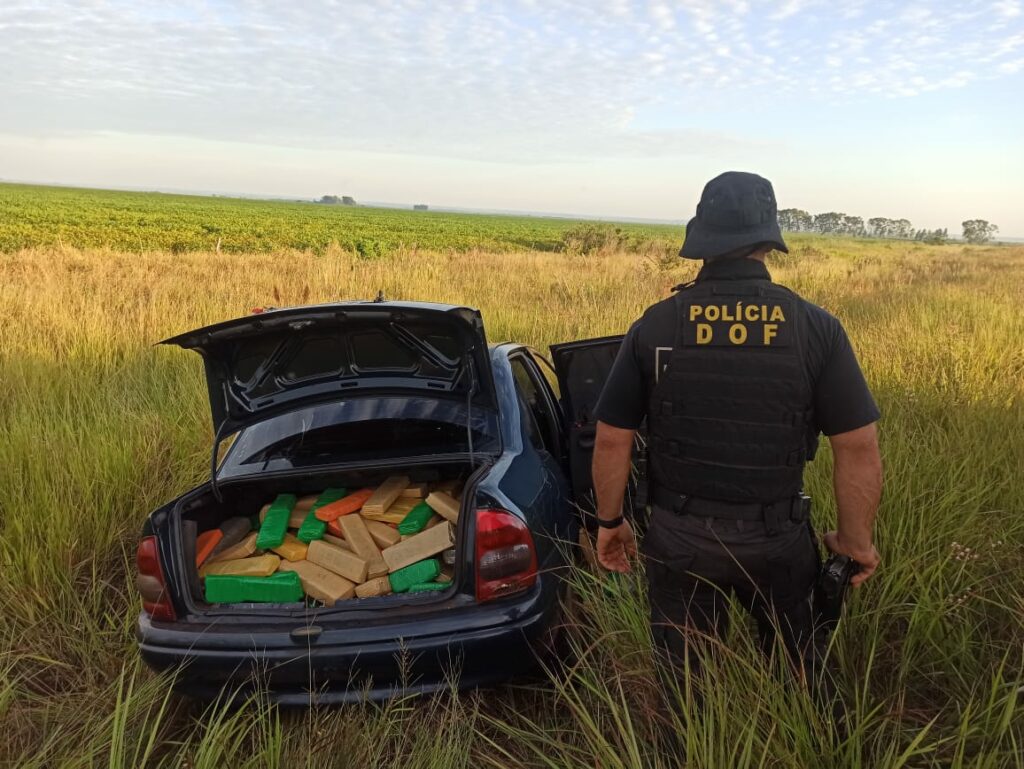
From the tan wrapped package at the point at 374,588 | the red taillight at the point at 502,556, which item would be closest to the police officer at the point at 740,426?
the red taillight at the point at 502,556

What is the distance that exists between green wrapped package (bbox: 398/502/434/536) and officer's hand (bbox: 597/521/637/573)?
2.85 feet

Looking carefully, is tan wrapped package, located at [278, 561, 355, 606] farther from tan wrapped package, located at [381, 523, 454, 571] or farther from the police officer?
the police officer

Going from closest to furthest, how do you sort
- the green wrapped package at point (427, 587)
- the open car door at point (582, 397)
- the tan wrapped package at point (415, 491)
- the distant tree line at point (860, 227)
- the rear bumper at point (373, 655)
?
the rear bumper at point (373, 655), the green wrapped package at point (427, 587), the tan wrapped package at point (415, 491), the open car door at point (582, 397), the distant tree line at point (860, 227)

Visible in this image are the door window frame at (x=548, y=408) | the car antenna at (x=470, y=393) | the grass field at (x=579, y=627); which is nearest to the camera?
the grass field at (x=579, y=627)

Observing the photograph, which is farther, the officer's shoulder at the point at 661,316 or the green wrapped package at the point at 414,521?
the green wrapped package at the point at 414,521

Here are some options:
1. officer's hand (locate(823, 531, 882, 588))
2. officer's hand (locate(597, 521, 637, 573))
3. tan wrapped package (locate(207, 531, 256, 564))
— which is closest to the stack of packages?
tan wrapped package (locate(207, 531, 256, 564))

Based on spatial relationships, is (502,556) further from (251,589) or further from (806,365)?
(806,365)

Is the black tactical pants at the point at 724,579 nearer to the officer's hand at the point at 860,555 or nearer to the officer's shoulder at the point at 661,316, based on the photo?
the officer's hand at the point at 860,555

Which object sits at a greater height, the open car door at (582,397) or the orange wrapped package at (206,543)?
the open car door at (582,397)

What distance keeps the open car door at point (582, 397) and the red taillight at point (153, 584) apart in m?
1.78

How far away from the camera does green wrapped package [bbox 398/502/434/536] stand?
9.72 ft

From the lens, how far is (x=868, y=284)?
50.9 ft

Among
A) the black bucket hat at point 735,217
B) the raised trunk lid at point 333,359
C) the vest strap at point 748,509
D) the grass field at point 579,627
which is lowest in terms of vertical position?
the grass field at point 579,627

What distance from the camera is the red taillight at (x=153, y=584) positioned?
2559 millimetres
